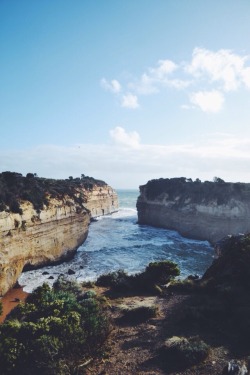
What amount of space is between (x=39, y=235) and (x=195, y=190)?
133 feet

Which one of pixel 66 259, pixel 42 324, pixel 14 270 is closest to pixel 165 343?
pixel 42 324

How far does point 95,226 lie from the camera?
242ft

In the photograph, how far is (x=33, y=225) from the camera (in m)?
35.0

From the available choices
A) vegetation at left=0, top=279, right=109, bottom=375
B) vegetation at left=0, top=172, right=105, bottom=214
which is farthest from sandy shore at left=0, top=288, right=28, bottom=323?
vegetation at left=0, top=279, right=109, bottom=375

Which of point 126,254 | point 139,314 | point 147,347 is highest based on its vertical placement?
point 139,314

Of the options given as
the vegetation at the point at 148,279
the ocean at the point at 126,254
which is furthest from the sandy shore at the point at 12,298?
the vegetation at the point at 148,279

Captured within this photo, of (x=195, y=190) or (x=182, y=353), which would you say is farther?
(x=195, y=190)

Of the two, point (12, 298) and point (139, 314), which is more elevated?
point (139, 314)

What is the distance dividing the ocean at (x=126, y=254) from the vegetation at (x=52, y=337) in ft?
49.1

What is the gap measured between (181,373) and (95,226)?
2495 inches

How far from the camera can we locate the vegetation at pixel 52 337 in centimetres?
1152

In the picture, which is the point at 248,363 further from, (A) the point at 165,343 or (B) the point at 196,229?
(B) the point at 196,229

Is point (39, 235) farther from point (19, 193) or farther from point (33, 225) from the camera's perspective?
point (19, 193)

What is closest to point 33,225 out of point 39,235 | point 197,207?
point 39,235
